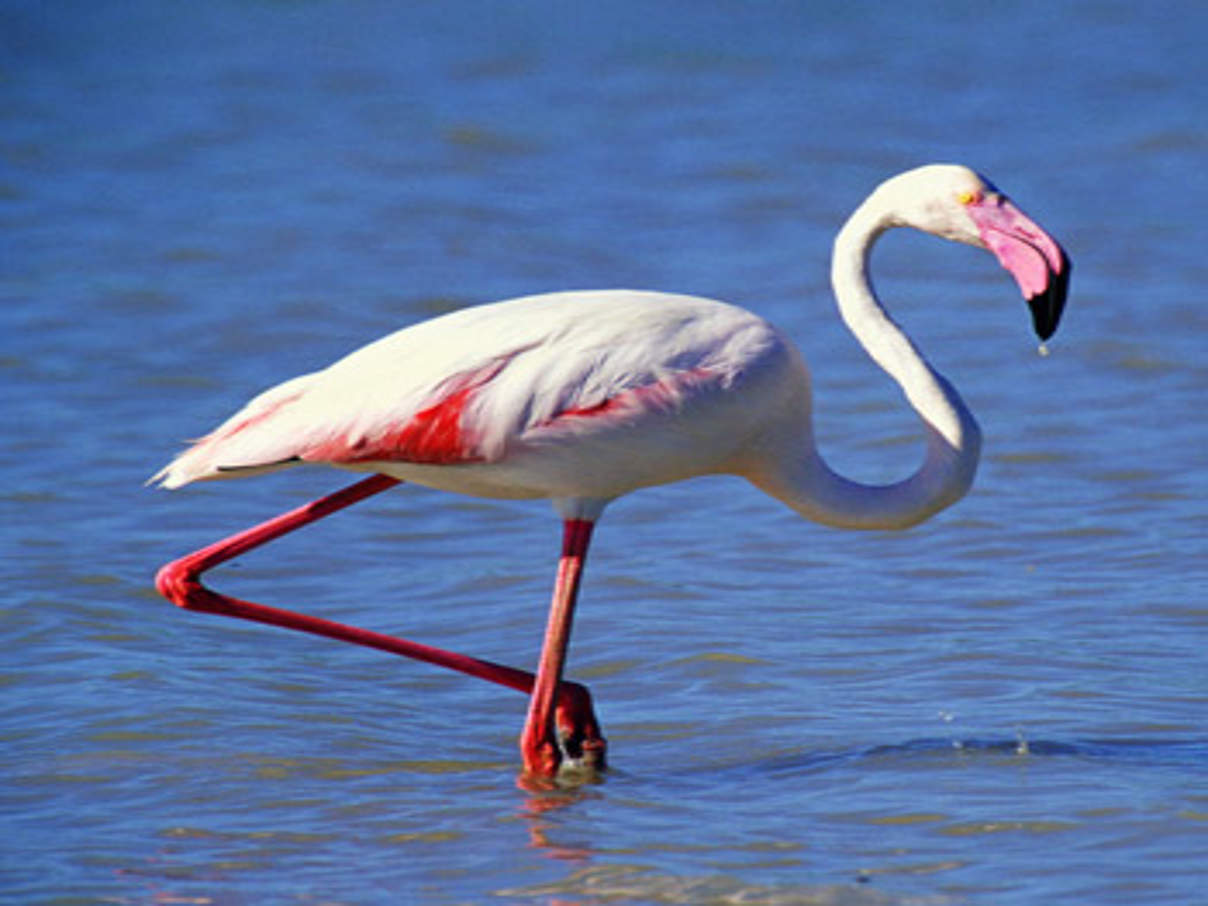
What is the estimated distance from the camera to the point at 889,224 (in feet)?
22.5

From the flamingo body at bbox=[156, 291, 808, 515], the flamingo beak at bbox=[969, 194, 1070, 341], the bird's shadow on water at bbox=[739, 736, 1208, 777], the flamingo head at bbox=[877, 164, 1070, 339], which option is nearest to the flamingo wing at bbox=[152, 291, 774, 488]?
the flamingo body at bbox=[156, 291, 808, 515]

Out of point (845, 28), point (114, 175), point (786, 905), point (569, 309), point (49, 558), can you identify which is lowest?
point (786, 905)

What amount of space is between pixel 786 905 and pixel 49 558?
4648 mm

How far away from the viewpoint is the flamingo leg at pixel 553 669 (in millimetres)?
6688

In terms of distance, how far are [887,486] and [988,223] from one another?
84cm

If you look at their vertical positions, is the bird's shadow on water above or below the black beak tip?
below

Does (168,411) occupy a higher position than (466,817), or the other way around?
(168,411)

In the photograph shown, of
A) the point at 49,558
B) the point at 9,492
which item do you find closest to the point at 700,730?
the point at 49,558

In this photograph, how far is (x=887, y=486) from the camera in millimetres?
6805

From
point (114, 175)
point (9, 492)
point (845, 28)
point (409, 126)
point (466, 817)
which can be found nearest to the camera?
point (466, 817)

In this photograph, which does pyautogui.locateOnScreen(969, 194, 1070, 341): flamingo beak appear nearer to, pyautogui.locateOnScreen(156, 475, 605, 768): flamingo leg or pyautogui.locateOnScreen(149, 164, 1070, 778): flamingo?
pyautogui.locateOnScreen(149, 164, 1070, 778): flamingo

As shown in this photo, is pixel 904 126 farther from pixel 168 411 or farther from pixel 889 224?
pixel 889 224

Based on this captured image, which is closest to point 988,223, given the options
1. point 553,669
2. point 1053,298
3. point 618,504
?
point 1053,298

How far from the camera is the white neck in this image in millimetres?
6652
